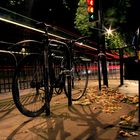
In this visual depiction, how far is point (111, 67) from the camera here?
1145 centimetres

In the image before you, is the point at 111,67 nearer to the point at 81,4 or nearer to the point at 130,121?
the point at 130,121

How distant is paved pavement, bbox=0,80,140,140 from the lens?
3.29 meters

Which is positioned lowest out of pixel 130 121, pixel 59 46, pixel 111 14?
pixel 130 121

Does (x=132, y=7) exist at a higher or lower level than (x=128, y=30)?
higher

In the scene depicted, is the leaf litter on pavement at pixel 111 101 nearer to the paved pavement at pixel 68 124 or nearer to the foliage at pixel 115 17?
the paved pavement at pixel 68 124

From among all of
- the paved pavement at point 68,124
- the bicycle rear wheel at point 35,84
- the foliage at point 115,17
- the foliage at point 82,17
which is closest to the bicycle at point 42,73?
the bicycle rear wheel at point 35,84

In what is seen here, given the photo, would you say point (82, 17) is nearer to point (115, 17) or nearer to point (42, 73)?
point (115, 17)

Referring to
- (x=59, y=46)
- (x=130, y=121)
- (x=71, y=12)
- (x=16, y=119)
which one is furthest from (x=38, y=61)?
(x=71, y=12)

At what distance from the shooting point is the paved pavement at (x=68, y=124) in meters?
3.29

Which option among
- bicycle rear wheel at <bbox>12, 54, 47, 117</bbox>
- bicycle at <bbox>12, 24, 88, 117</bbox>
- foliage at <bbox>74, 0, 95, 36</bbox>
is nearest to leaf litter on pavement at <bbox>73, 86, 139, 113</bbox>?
bicycle at <bbox>12, 24, 88, 117</bbox>

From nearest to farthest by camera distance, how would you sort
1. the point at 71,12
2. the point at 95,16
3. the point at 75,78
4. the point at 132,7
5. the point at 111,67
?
1. the point at 75,78
2. the point at 95,16
3. the point at 111,67
4. the point at 132,7
5. the point at 71,12

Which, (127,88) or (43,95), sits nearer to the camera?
(43,95)

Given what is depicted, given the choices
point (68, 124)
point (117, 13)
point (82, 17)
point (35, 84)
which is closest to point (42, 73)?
point (35, 84)

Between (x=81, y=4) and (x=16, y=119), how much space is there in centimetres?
1978
